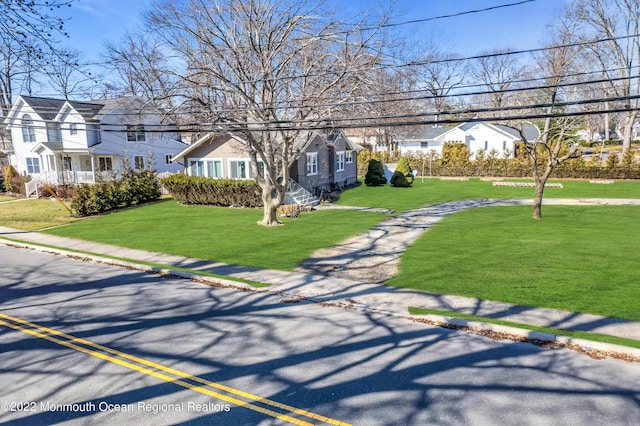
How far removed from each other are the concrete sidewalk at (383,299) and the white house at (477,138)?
43.8m

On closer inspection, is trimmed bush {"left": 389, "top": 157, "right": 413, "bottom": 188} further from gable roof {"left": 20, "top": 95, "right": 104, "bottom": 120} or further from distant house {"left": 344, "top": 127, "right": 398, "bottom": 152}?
gable roof {"left": 20, "top": 95, "right": 104, "bottom": 120}

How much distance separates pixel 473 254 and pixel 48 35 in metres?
14.0

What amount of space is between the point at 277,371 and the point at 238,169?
79.4 ft

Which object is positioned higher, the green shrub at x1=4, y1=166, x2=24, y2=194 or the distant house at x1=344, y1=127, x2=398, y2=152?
the distant house at x1=344, y1=127, x2=398, y2=152

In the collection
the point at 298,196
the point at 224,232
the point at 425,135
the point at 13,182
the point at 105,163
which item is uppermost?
the point at 425,135

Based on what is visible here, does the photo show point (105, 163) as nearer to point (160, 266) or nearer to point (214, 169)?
point (214, 169)

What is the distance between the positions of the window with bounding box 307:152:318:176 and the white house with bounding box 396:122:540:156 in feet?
87.2

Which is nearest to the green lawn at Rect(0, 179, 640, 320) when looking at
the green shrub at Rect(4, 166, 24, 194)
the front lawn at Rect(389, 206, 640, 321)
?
the front lawn at Rect(389, 206, 640, 321)

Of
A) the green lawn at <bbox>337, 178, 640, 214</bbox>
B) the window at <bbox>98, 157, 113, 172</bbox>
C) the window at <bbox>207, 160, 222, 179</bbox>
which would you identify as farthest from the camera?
the window at <bbox>98, 157, 113, 172</bbox>

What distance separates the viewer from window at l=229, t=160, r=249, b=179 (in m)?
29.8

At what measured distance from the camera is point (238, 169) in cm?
2989

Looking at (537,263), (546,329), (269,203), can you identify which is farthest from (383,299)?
(269,203)

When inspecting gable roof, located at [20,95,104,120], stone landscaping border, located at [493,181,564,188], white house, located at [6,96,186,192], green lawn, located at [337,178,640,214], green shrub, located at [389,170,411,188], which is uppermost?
gable roof, located at [20,95,104,120]

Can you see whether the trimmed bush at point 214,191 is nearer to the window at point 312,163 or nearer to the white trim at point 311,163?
the white trim at point 311,163
